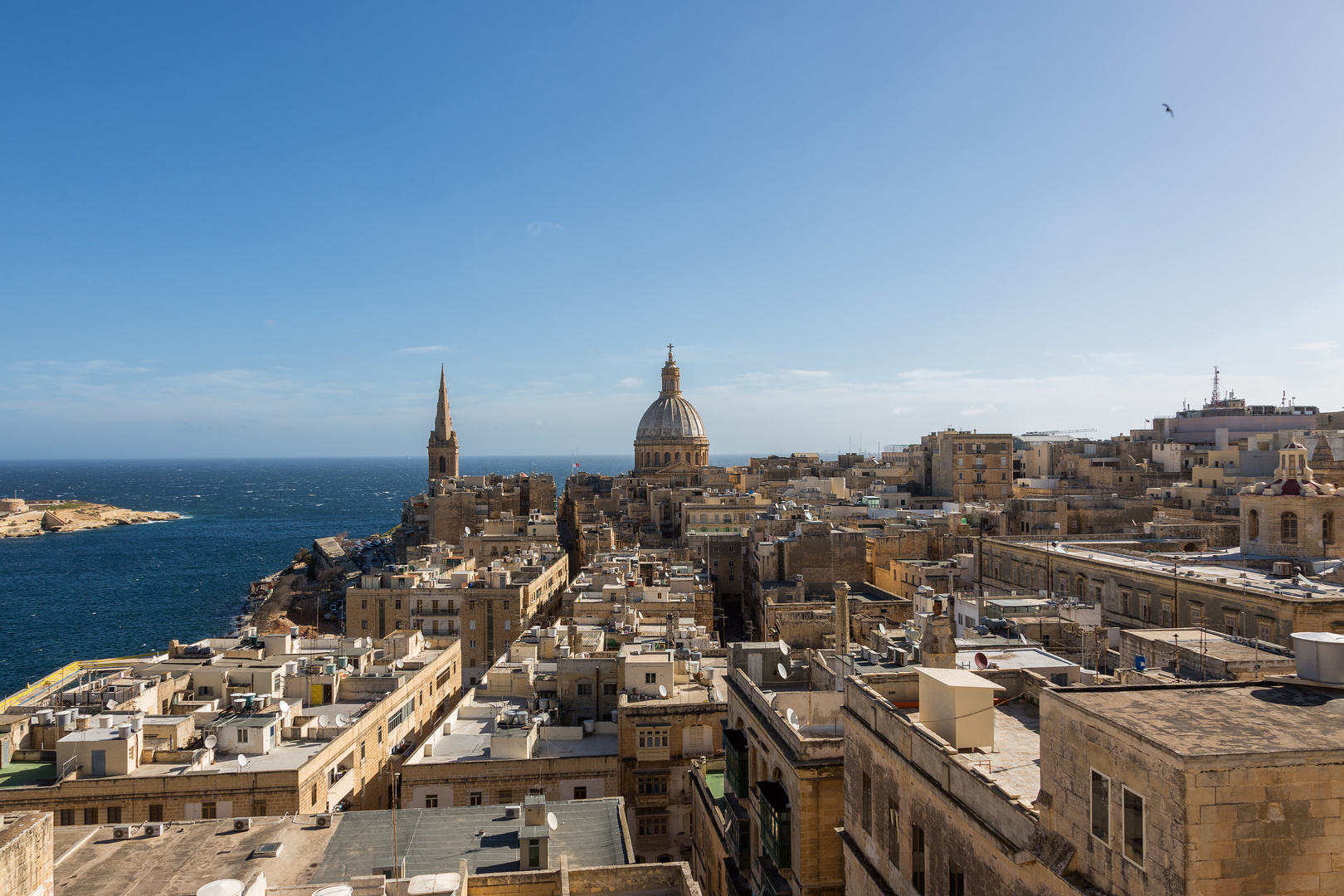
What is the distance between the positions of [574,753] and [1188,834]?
69.9ft

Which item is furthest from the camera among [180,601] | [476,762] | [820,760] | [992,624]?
[180,601]

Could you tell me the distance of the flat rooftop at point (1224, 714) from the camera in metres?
7.39

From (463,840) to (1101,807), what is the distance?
14523mm

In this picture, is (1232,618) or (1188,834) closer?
(1188,834)

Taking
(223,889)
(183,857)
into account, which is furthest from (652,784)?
(223,889)

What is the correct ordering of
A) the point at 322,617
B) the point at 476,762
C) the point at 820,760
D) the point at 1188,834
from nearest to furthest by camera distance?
the point at 1188,834 < the point at 820,760 < the point at 476,762 < the point at 322,617

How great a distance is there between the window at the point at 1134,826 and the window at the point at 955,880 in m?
3.04

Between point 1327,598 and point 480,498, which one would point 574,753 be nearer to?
point 1327,598

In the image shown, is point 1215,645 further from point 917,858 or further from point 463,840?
point 463,840

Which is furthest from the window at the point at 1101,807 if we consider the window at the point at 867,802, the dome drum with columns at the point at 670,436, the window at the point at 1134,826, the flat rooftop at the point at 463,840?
the dome drum with columns at the point at 670,436

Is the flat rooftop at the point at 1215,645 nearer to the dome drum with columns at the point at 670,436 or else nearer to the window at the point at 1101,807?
the window at the point at 1101,807

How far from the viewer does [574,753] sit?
86.6ft

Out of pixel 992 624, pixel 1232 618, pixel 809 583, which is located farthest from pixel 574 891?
pixel 809 583

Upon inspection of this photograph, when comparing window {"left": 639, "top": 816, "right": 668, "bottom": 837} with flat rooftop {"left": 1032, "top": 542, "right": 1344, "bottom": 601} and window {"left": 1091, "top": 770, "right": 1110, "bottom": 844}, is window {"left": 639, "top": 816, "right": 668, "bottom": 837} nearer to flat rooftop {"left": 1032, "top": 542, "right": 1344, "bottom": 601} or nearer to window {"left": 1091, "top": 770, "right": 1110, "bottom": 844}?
flat rooftop {"left": 1032, "top": 542, "right": 1344, "bottom": 601}
